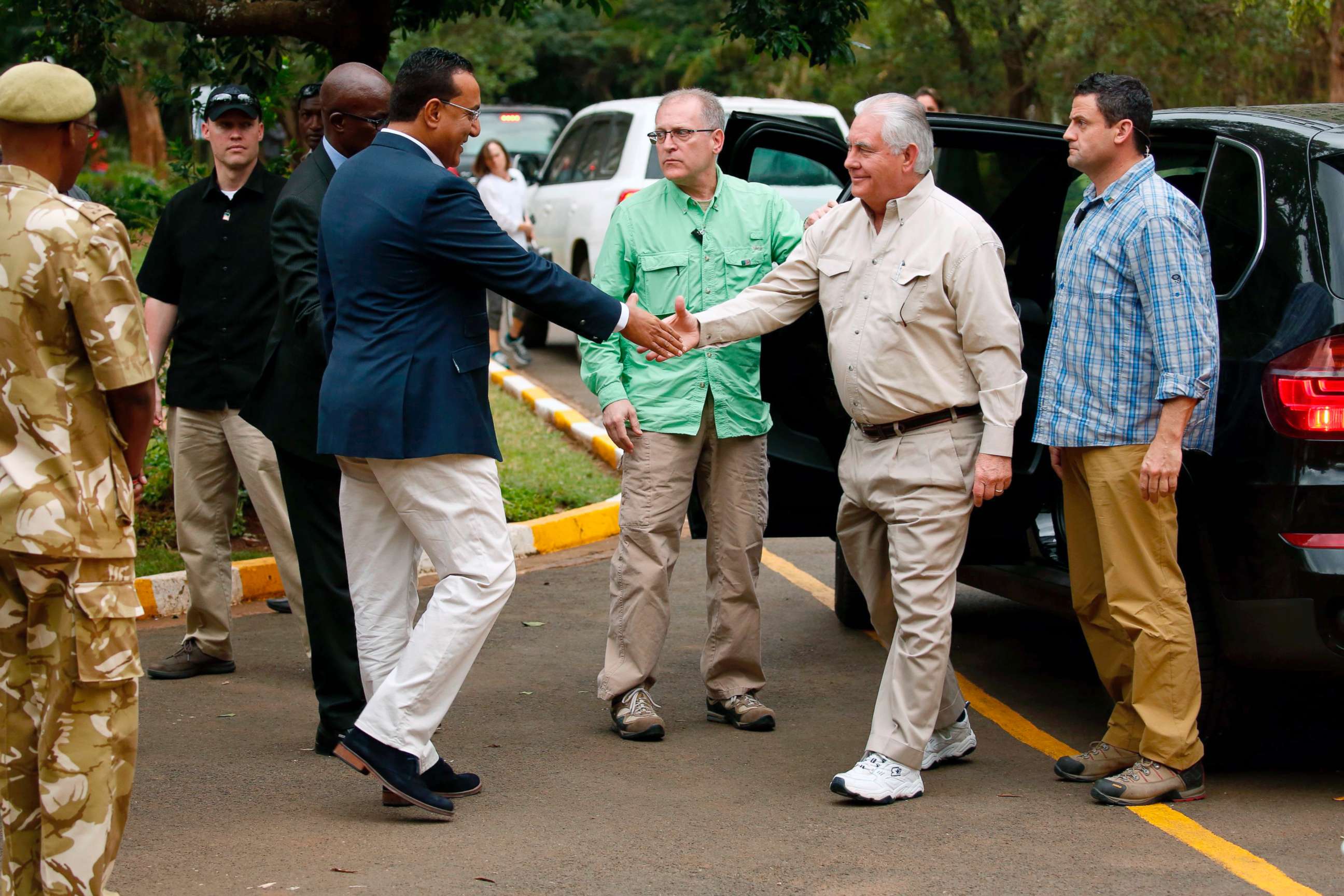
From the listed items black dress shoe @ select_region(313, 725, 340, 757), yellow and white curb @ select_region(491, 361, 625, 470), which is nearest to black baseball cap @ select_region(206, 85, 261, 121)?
black dress shoe @ select_region(313, 725, 340, 757)

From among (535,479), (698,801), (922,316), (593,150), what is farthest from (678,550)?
(593,150)

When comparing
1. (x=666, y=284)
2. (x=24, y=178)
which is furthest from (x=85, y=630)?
(x=666, y=284)

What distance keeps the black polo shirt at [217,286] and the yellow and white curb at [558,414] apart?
3263 mm

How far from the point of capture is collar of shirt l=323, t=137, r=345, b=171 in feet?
16.2

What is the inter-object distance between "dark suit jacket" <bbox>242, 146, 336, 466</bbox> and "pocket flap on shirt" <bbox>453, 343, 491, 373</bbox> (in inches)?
26.5

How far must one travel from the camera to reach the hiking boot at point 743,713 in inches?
204

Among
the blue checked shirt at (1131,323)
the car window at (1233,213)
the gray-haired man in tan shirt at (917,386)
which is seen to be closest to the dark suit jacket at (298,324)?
the gray-haired man in tan shirt at (917,386)

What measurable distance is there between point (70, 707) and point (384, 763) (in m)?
1.11

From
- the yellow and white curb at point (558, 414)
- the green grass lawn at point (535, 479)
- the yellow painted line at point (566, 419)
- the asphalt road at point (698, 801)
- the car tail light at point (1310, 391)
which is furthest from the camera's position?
the yellow painted line at point (566, 419)

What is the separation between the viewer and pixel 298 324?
4816 mm

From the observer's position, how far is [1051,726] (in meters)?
5.21

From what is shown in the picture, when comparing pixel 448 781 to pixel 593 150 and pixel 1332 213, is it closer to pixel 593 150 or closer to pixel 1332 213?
pixel 1332 213

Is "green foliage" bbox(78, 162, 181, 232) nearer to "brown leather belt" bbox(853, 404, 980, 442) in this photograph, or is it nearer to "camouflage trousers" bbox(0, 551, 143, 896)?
"brown leather belt" bbox(853, 404, 980, 442)

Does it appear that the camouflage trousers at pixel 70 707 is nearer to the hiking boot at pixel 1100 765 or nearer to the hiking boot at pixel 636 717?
the hiking boot at pixel 636 717
